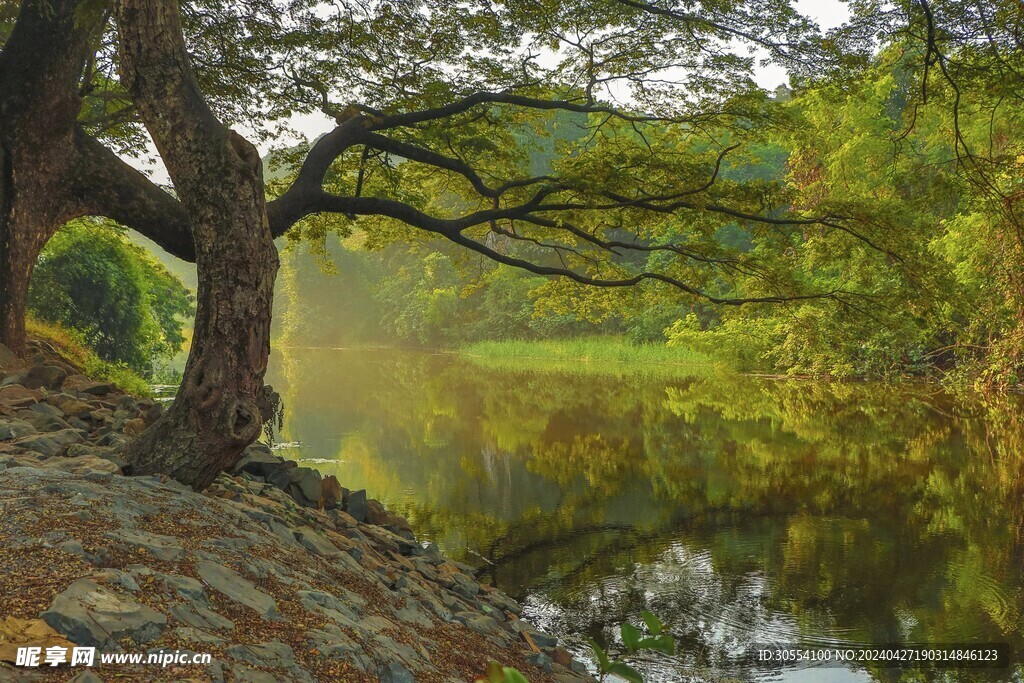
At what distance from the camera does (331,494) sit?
22.7 feet

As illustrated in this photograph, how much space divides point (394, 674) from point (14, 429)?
3585 millimetres

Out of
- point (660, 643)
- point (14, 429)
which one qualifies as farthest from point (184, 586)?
point (14, 429)

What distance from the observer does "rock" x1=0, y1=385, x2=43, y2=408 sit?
5.99 m

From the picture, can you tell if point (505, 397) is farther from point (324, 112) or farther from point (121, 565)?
Result: point (121, 565)

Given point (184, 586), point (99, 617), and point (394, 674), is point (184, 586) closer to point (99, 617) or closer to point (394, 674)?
point (99, 617)

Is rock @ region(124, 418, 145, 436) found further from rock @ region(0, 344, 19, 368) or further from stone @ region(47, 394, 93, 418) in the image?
rock @ region(0, 344, 19, 368)

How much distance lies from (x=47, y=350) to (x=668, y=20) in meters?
9.01

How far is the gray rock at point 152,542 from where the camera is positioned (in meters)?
3.50

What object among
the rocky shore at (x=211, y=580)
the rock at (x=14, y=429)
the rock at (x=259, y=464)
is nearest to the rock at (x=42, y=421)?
the rocky shore at (x=211, y=580)

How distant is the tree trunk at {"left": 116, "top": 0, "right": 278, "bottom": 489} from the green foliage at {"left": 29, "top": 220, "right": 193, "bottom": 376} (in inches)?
378

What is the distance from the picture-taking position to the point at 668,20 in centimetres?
937

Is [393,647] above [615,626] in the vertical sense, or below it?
above

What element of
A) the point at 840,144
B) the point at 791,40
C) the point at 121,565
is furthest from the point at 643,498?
the point at 840,144

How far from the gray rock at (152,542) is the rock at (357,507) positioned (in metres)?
3.32
